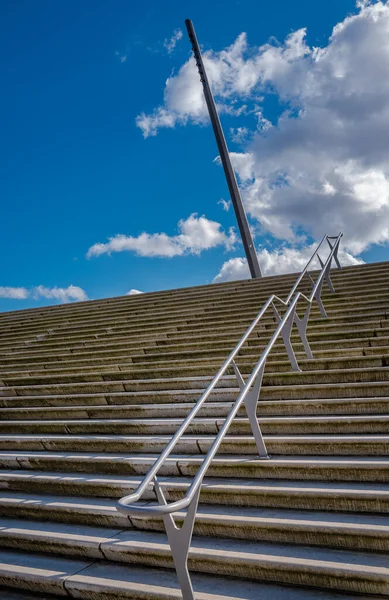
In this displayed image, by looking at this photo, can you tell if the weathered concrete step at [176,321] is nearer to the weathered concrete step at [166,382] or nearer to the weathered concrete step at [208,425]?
the weathered concrete step at [166,382]

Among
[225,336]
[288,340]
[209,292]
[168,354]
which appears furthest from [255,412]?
[209,292]

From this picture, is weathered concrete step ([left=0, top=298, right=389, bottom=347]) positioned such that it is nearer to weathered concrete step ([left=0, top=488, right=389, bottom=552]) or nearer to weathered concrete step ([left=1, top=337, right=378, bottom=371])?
weathered concrete step ([left=1, top=337, right=378, bottom=371])

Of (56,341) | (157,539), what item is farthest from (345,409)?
(56,341)

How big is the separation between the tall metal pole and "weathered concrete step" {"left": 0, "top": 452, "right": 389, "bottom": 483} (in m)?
7.83

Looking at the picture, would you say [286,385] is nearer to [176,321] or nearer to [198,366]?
[198,366]

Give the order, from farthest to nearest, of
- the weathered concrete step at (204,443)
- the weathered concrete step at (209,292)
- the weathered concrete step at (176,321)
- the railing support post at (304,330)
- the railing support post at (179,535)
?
the weathered concrete step at (209,292) → the weathered concrete step at (176,321) → the railing support post at (304,330) → the weathered concrete step at (204,443) → the railing support post at (179,535)

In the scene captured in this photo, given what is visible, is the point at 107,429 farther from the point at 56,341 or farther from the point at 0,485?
the point at 56,341

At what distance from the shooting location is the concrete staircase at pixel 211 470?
290 cm

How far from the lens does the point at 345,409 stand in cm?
407

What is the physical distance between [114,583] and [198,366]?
2.86 metres

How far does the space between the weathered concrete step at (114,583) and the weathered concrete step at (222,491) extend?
0.43 m

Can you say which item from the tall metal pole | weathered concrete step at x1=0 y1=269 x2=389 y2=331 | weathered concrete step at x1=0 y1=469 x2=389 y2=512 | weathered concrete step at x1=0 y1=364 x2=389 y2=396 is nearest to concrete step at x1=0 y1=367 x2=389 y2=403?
weathered concrete step at x1=0 y1=364 x2=389 y2=396

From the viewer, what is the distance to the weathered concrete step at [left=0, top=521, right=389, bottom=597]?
2633mm

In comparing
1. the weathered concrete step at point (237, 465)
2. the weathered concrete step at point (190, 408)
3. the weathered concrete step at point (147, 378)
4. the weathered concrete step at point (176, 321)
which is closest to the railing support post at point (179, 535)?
the weathered concrete step at point (237, 465)
